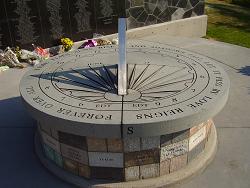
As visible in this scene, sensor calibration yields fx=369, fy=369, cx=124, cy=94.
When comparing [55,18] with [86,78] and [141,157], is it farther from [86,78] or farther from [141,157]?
[141,157]

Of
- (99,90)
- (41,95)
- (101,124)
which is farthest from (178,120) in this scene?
(41,95)

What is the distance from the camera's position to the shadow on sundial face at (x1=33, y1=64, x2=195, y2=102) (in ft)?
16.5

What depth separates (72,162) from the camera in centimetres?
491

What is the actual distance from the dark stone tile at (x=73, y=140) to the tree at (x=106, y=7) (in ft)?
19.0

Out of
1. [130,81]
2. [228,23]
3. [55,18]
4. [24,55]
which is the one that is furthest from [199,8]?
[130,81]

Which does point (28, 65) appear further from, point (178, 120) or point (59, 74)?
point (178, 120)

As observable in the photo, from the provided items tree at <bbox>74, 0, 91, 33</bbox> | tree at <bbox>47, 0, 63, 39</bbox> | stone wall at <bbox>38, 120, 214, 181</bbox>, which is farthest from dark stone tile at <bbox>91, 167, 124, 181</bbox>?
tree at <bbox>74, 0, 91, 33</bbox>

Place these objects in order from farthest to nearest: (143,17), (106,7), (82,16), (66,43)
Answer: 1. (143,17)
2. (106,7)
3. (82,16)
4. (66,43)

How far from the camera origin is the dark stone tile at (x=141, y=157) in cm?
464

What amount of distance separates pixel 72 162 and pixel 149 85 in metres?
1.54

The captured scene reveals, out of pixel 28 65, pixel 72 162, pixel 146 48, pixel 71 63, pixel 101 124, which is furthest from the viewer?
pixel 28 65

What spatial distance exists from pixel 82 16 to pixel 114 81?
184 inches

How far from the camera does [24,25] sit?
9.03 m

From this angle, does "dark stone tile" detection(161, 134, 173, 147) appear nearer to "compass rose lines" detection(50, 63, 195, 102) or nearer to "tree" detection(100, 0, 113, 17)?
"compass rose lines" detection(50, 63, 195, 102)
